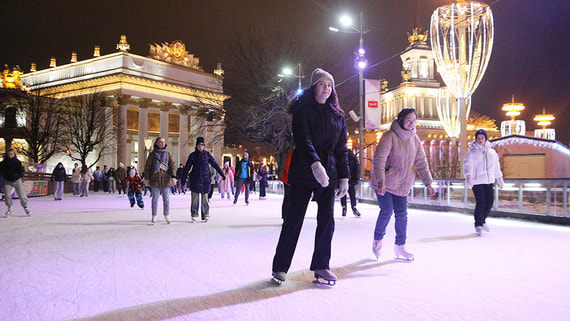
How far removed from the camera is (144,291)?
4.11m

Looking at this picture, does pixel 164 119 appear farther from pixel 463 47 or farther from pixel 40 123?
pixel 463 47

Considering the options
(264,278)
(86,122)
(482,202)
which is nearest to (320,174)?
(264,278)

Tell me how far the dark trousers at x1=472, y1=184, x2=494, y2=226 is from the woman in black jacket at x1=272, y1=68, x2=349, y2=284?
16.2ft

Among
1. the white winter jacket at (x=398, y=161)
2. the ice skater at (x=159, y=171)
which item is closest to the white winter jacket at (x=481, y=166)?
the white winter jacket at (x=398, y=161)

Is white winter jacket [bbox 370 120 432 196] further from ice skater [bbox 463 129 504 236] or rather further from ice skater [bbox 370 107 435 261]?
ice skater [bbox 463 129 504 236]

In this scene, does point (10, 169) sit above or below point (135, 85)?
below

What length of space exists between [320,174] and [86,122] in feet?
146

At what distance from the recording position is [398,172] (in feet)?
19.0

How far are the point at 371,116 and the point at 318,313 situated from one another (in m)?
16.2

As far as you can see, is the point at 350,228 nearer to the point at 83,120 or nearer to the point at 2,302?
the point at 2,302

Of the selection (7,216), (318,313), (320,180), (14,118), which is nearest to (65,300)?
(318,313)

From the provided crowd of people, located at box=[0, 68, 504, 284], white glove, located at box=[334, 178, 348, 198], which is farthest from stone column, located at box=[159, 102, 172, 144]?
white glove, located at box=[334, 178, 348, 198]

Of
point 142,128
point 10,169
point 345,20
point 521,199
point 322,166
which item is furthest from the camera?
point 142,128


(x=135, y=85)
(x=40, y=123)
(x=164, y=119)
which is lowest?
(x=40, y=123)
